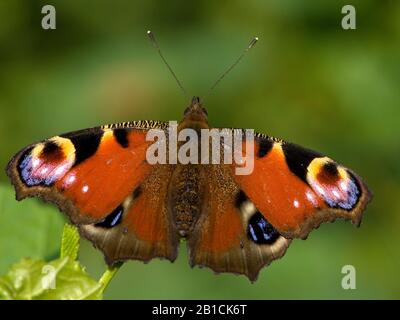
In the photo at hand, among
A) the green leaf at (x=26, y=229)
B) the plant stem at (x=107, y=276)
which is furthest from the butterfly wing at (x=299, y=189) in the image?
the green leaf at (x=26, y=229)

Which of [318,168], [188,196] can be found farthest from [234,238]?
[318,168]

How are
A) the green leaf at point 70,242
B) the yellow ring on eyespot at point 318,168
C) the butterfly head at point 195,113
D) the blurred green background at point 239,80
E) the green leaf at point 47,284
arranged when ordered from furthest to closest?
the blurred green background at point 239,80 < the butterfly head at point 195,113 < the yellow ring on eyespot at point 318,168 < the green leaf at point 70,242 < the green leaf at point 47,284

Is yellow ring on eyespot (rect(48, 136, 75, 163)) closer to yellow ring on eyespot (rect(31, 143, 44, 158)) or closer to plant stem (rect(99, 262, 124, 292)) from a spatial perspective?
yellow ring on eyespot (rect(31, 143, 44, 158))

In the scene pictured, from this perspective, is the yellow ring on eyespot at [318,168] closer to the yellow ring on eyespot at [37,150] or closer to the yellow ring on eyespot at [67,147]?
the yellow ring on eyespot at [67,147]

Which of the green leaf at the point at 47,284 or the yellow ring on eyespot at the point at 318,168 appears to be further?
the yellow ring on eyespot at the point at 318,168

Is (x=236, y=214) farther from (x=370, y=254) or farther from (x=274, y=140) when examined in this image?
(x=370, y=254)
